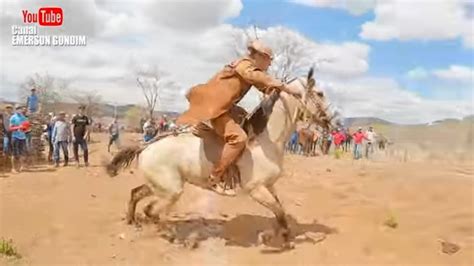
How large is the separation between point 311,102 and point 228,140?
0.98 meters

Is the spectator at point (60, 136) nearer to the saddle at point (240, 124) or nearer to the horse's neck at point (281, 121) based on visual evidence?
the saddle at point (240, 124)

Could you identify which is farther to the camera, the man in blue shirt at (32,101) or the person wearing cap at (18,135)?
the man in blue shirt at (32,101)

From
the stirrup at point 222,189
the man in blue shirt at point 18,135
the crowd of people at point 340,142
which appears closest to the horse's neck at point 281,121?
the stirrup at point 222,189

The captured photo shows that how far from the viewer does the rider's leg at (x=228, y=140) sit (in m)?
5.83

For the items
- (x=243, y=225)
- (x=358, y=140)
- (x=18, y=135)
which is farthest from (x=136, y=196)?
(x=358, y=140)

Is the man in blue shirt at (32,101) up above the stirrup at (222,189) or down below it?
above

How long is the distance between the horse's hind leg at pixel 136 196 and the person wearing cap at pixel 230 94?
3.46 feet

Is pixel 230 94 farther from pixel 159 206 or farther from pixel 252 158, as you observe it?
pixel 159 206

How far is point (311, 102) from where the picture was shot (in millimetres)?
6078

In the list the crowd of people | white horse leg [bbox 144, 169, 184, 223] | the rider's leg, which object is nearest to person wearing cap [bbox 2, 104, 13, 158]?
white horse leg [bbox 144, 169, 184, 223]

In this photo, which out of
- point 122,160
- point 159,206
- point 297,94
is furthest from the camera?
point 122,160

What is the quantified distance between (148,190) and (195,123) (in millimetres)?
1177

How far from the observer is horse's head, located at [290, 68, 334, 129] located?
6.05 m

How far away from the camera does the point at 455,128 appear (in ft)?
54.7
